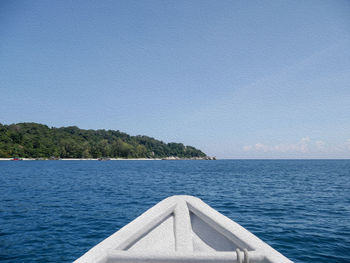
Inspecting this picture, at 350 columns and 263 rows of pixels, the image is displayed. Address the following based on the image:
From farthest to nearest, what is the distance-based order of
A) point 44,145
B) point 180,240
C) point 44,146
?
1. point 44,145
2. point 44,146
3. point 180,240

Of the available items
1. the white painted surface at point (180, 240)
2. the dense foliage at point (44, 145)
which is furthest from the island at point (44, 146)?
the white painted surface at point (180, 240)

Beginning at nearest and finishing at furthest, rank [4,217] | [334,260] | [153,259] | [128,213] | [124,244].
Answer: [153,259] → [124,244] → [334,260] → [4,217] → [128,213]

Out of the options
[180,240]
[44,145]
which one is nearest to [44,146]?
[44,145]

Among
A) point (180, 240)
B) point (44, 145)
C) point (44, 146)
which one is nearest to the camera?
point (180, 240)

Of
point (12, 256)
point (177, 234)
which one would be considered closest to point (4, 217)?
point (12, 256)

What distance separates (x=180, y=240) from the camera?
3699 millimetres

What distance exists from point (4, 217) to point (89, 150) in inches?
6515

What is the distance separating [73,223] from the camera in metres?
11.0

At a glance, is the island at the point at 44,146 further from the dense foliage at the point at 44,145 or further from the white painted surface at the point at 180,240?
the white painted surface at the point at 180,240

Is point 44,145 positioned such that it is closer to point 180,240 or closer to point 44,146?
point 44,146

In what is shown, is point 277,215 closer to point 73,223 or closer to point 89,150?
point 73,223

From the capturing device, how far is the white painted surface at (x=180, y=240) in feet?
8.45

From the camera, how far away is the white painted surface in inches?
101

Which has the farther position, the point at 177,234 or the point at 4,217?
the point at 4,217
